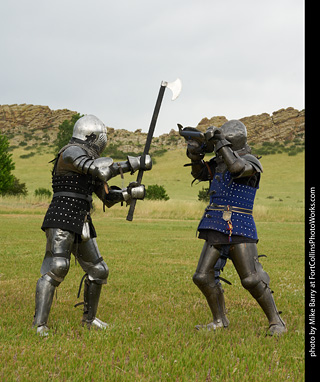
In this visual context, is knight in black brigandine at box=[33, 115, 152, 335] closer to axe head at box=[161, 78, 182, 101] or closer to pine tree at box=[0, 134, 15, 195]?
axe head at box=[161, 78, 182, 101]

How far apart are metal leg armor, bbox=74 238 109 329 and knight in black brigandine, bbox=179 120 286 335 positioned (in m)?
1.16

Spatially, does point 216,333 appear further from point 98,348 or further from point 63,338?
point 63,338

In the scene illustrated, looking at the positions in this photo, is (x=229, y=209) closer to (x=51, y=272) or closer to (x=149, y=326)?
(x=149, y=326)

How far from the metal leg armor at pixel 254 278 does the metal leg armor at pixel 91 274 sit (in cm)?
161

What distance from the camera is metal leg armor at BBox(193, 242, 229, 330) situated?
5148mm

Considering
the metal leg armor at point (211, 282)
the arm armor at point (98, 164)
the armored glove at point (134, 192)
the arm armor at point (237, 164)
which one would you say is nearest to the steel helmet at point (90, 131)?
the arm armor at point (98, 164)

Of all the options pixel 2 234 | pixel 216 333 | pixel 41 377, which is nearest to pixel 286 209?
pixel 2 234

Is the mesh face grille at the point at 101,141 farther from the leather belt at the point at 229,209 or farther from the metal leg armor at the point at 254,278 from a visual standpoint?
the metal leg armor at the point at 254,278

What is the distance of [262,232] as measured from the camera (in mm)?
18688

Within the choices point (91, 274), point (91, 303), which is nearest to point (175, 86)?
point (91, 274)

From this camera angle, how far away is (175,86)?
217 inches

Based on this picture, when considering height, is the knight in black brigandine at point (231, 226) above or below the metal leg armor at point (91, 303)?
above

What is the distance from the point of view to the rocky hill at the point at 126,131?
9625 cm

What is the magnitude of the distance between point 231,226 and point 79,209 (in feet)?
5.88
